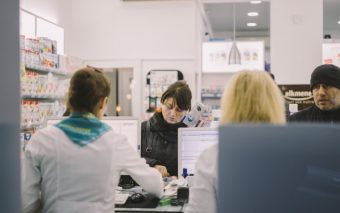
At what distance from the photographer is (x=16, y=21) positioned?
62.7 inches

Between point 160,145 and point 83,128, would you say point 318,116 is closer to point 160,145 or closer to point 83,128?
point 160,145

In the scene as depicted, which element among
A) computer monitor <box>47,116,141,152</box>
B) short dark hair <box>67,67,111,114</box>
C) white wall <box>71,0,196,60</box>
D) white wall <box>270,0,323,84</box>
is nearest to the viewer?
short dark hair <box>67,67,111,114</box>

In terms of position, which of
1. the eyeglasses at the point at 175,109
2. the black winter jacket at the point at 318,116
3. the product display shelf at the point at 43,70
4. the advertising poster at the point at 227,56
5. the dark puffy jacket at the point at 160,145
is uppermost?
the advertising poster at the point at 227,56

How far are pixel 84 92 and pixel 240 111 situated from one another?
0.83 m

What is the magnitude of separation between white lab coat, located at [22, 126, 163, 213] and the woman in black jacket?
1492 millimetres

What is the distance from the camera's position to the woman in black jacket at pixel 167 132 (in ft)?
12.3

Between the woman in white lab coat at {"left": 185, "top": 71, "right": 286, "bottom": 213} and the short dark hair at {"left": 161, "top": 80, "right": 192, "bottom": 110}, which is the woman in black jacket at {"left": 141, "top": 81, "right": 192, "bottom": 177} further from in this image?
the woman in white lab coat at {"left": 185, "top": 71, "right": 286, "bottom": 213}

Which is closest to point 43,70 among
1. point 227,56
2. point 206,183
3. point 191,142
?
point 191,142

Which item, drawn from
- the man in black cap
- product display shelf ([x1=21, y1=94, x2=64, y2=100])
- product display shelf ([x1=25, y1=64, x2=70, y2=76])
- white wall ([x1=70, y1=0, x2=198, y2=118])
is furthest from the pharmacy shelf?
the man in black cap

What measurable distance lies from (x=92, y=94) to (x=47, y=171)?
17.7 inches

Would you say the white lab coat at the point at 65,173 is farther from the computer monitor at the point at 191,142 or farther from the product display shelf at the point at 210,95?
the product display shelf at the point at 210,95

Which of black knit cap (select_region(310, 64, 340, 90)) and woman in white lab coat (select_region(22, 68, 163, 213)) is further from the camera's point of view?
black knit cap (select_region(310, 64, 340, 90))

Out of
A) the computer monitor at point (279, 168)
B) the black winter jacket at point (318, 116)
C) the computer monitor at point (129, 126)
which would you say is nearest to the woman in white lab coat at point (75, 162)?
the computer monitor at point (279, 168)

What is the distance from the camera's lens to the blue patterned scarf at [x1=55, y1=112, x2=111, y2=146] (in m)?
2.18
